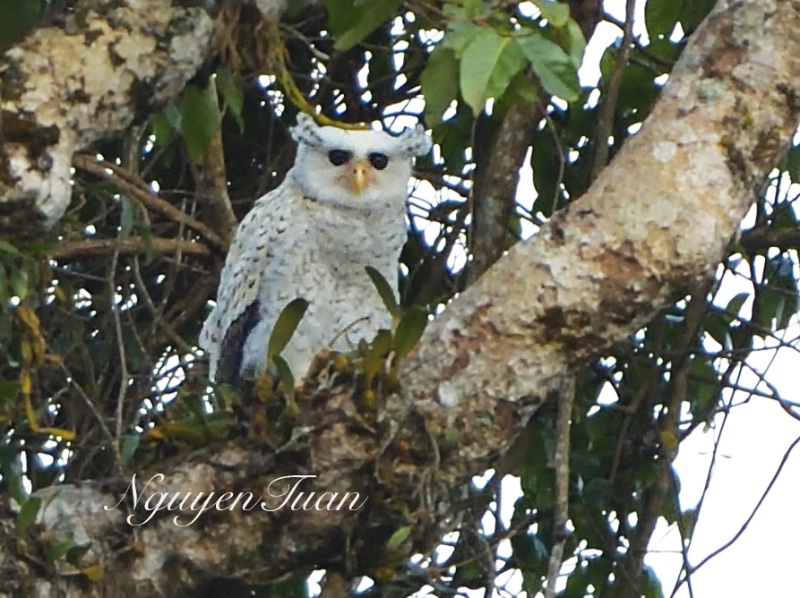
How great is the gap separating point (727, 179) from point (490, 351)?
37 cm

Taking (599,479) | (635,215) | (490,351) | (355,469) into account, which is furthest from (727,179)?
(599,479)

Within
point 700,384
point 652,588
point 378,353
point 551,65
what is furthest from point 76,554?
point 700,384

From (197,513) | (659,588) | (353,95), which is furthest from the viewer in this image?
(353,95)

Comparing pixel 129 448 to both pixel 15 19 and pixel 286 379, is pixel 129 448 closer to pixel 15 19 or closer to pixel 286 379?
pixel 286 379

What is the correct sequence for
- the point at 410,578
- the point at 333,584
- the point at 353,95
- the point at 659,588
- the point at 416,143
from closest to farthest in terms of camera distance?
the point at 333,584 → the point at 410,578 → the point at 659,588 → the point at 416,143 → the point at 353,95

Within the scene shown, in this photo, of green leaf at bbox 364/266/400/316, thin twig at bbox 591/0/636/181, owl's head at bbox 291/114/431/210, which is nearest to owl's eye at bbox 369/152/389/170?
owl's head at bbox 291/114/431/210

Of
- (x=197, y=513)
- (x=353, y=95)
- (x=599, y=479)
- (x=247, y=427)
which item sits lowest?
(x=197, y=513)

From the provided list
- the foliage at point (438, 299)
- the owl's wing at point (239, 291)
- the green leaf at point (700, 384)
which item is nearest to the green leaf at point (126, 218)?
the foliage at point (438, 299)

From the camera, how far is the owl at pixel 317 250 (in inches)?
124

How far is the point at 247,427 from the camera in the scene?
6.16ft

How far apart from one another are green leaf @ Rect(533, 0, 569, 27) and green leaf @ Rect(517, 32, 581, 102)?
3cm

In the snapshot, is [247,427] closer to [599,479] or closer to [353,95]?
[599,479]

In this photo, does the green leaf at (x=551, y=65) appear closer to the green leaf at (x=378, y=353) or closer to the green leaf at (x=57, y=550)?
the green leaf at (x=378, y=353)

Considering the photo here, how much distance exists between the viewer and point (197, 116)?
83.4 inches
